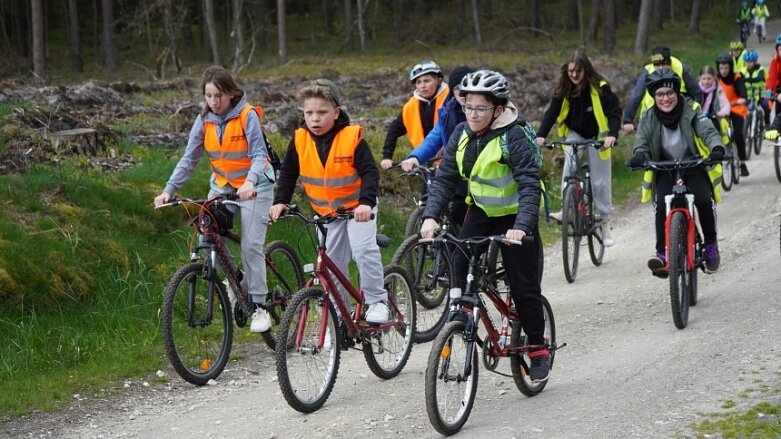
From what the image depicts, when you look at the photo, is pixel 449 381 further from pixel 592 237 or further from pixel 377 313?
pixel 592 237

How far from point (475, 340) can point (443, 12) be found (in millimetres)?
62206

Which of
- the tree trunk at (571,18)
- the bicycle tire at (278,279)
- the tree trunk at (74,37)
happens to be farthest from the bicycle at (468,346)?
the tree trunk at (571,18)

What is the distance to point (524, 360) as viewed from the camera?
22.3 feet

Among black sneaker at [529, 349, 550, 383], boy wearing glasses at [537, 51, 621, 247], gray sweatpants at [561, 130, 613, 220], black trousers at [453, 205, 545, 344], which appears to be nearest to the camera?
black trousers at [453, 205, 545, 344]

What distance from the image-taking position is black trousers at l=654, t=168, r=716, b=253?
29.9ft

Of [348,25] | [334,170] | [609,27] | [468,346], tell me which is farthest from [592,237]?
[348,25]

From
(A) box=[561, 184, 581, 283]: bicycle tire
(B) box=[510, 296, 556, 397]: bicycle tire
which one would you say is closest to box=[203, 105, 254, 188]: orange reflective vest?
(B) box=[510, 296, 556, 397]: bicycle tire

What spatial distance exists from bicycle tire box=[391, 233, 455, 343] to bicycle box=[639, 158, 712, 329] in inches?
69.2

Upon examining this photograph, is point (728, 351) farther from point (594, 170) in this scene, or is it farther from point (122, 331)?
point (122, 331)

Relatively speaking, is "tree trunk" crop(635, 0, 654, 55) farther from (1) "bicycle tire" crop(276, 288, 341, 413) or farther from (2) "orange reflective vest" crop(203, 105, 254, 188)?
(1) "bicycle tire" crop(276, 288, 341, 413)

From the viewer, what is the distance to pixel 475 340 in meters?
6.14

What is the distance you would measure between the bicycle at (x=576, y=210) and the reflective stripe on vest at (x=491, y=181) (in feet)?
13.9

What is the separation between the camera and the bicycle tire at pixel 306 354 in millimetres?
6531

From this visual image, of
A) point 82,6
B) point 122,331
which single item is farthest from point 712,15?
point 122,331
